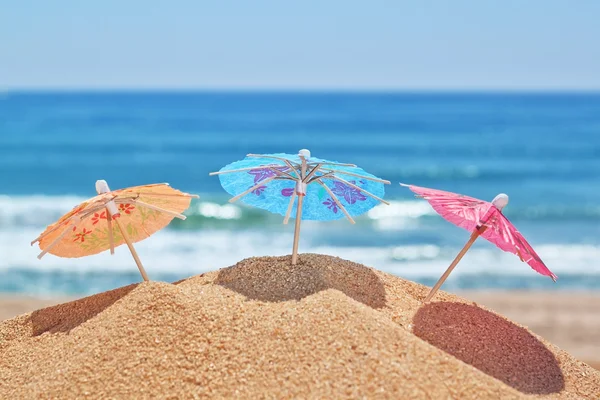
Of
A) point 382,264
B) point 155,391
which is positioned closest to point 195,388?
point 155,391

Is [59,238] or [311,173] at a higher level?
[311,173]

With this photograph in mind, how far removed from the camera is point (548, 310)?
9.37 m

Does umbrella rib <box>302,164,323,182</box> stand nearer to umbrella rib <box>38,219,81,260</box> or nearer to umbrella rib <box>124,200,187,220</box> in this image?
umbrella rib <box>124,200,187,220</box>

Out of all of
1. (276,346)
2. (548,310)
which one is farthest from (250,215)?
(276,346)

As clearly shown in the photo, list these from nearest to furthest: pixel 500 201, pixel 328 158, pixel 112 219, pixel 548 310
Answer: pixel 500 201 < pixel 112 219 < pixel 548 310 < pixel 328 158

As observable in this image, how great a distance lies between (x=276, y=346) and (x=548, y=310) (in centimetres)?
758

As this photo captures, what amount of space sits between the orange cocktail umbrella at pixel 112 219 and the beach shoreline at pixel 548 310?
5519 mm

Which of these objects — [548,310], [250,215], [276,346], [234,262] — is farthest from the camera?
[250,215]

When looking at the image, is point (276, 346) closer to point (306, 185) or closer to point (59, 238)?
point (306, 185)

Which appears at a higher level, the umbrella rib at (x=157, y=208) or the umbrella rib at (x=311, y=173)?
the umbrella rib at (x=311, y=173)

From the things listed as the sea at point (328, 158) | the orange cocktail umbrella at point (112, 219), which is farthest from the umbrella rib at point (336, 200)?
the sea at point (328, 158)

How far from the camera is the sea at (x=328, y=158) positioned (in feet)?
38.2

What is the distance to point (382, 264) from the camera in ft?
40.7

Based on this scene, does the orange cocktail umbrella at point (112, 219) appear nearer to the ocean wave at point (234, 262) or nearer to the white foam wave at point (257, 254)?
the ocean wave at point (234, 262)
